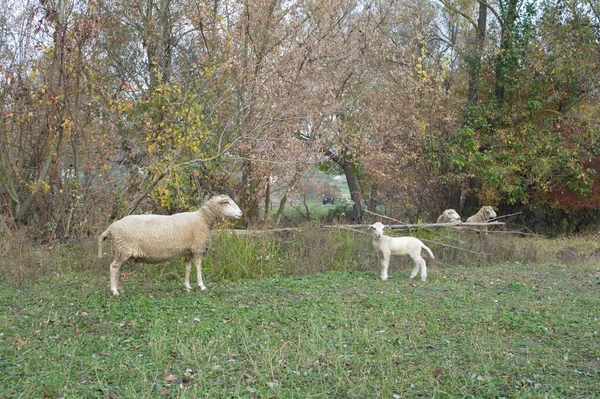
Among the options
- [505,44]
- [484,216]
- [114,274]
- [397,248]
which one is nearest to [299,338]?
[114,274]

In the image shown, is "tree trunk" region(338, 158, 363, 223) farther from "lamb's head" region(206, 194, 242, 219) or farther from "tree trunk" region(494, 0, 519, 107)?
"lamb's head" region(206, 194, 242, 219)

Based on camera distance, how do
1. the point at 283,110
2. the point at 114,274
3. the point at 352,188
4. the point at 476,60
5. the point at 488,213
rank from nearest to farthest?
the point at 114,274, the point at 283,110, the point at 488,213, the point at 476,60, the point at 352,188

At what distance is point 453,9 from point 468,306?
1569cm

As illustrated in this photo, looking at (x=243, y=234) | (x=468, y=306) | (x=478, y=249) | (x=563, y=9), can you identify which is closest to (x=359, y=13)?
(x=563, y=9)

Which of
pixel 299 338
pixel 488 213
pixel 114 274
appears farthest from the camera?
pixel 488 213

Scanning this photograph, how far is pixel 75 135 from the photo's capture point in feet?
39.7

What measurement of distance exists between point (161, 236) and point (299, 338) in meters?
3.27

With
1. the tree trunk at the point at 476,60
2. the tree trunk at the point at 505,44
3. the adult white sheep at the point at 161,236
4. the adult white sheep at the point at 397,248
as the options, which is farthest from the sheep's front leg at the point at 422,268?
the tree trunk at the point at 505,44

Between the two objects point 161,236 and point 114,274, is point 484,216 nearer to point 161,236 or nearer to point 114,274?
point 161,236

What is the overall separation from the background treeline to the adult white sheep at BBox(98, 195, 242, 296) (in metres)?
2.79

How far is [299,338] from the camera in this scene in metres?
6.28

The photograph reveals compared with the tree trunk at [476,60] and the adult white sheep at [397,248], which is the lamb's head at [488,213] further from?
the adult white sheep at [397,248]

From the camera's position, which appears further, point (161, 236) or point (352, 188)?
point (352, 188)

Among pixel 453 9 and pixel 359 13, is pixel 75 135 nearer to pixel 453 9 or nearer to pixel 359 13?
pixel 359 13
